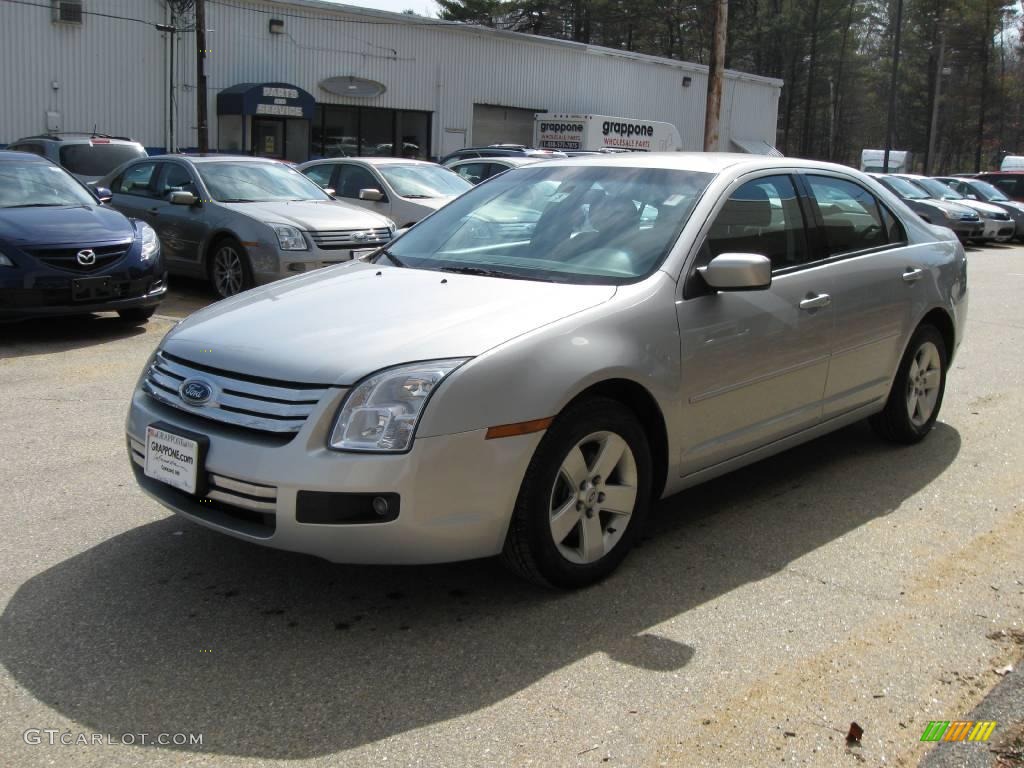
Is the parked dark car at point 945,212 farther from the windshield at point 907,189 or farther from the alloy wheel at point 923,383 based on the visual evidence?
the alloy wheel at point 923,383

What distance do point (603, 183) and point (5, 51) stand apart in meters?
24.9

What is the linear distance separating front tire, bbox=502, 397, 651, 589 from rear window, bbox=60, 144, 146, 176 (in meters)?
13.3

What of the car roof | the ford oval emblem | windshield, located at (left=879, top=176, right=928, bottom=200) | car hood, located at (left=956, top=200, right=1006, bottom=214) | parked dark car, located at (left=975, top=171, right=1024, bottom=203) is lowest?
the ford oval emblem

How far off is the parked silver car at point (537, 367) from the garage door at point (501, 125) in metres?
31.5

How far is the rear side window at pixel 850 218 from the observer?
5164mm

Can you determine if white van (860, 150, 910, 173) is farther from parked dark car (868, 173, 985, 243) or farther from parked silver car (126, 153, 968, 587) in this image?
parked silver car (126, 153, 968, 587)

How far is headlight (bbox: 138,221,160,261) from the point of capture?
900cm

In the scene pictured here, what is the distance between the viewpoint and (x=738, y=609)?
3844mm

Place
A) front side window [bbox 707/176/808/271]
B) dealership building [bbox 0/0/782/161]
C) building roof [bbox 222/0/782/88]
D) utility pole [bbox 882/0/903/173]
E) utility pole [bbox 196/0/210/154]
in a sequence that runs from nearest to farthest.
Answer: front side window [bbox 707/176/808/271] < utility pole [bbox 196/0/210/154] < dealership building [bbox 0/0/782/161] < building roof [bbox 222/0/782/88] < utility pole [bbox 882/0/903/173]

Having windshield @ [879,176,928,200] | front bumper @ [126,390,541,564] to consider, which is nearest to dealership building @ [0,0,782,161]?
windshield @ [879,176,928,200]

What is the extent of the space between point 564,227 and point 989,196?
79.2ft

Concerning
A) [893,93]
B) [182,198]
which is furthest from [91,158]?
[893,93]

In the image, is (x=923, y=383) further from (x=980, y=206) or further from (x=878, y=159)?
(x=878, y=159)

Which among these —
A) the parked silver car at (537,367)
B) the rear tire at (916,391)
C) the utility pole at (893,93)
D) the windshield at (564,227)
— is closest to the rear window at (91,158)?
the windshield at (564,227)
